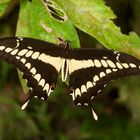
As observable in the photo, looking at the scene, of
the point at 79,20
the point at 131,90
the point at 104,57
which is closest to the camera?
the point at 79,20

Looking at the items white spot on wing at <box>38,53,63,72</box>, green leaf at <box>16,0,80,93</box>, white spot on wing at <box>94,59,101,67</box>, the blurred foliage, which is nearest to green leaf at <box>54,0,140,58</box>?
green leaf at <box>16,0,80,93</box>

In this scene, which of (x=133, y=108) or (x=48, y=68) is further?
(x=133, y=108)

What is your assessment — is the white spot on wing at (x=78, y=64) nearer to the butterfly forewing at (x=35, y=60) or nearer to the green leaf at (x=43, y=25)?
the butterfly forewing at (x=35, y=60)

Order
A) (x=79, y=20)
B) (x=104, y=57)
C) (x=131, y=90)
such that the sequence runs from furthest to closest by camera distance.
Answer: (x=131, y=90) < (x=104, y=57) < (x=79, y=20)

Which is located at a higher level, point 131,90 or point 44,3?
point 44,3

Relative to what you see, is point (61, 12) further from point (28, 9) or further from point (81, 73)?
point (81, 73)

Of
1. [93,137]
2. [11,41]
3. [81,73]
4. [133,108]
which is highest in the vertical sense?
[11,41]

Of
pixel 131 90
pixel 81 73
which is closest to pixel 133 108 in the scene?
pixel 131 90
